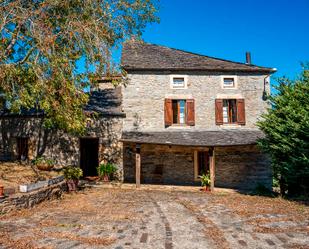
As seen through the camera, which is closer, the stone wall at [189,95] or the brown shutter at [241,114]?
the stone wall at [189,95]

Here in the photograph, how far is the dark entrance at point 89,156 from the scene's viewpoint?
15.0 meters

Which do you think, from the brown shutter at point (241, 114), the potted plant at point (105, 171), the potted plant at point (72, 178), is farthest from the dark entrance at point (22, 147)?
the brown shutter at point (241, 114)

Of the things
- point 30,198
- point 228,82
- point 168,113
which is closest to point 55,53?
point 30,198

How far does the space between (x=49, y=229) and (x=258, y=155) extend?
11.6m

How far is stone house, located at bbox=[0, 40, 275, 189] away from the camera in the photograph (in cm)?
1414

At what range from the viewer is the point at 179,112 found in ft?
49.3

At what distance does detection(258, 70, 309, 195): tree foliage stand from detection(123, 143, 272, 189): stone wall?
9.85 feet

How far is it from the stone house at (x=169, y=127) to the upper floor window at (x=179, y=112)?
2.1 inches

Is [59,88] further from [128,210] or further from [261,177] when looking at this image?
[261,177]

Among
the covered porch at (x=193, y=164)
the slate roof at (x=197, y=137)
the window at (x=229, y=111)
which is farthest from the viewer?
the window at (x=229, y=111)

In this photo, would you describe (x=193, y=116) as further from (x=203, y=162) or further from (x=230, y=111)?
(x=203, y=162)

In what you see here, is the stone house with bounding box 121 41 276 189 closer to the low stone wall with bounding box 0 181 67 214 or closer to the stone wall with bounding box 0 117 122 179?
the stone wall with bounding box 0 117 122 179

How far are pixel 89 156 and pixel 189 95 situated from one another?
649 cm

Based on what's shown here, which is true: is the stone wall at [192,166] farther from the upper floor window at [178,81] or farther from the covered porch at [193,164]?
the upper floor window at [178,81]
